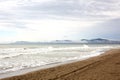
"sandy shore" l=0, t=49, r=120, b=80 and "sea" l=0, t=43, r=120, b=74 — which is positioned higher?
"sandy shore" l=0, t=49, r=120, b=80

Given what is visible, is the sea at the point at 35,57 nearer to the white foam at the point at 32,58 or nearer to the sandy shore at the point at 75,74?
the white foam at the point at 32,58

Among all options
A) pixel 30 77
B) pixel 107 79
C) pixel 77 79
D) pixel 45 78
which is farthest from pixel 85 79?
pixel 30 77

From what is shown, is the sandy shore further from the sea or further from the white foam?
the white foam

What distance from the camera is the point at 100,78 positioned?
11141 mm

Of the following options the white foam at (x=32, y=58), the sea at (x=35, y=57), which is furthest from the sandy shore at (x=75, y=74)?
the white foam at (x=32, y=58)

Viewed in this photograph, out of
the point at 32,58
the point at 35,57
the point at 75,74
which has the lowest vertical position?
the point at 35,57

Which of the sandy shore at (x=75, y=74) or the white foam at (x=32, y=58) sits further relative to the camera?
the white foam at (x=32, y=58)

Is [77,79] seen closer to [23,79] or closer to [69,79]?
[69,79]

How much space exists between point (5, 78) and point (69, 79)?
3317 millimetres

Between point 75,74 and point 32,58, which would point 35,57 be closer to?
point 32,58

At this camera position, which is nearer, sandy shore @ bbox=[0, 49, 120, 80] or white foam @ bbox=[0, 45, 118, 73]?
sandy shore @ bbox=[0, 49, 120, 80]

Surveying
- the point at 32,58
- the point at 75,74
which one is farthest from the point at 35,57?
the point at 75,74

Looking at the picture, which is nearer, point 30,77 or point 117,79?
point 117,79

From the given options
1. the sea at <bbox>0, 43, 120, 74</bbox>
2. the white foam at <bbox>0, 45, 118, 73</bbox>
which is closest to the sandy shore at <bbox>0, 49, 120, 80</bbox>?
the sea at <bbox>0, 43, 120, 74</bbox>
